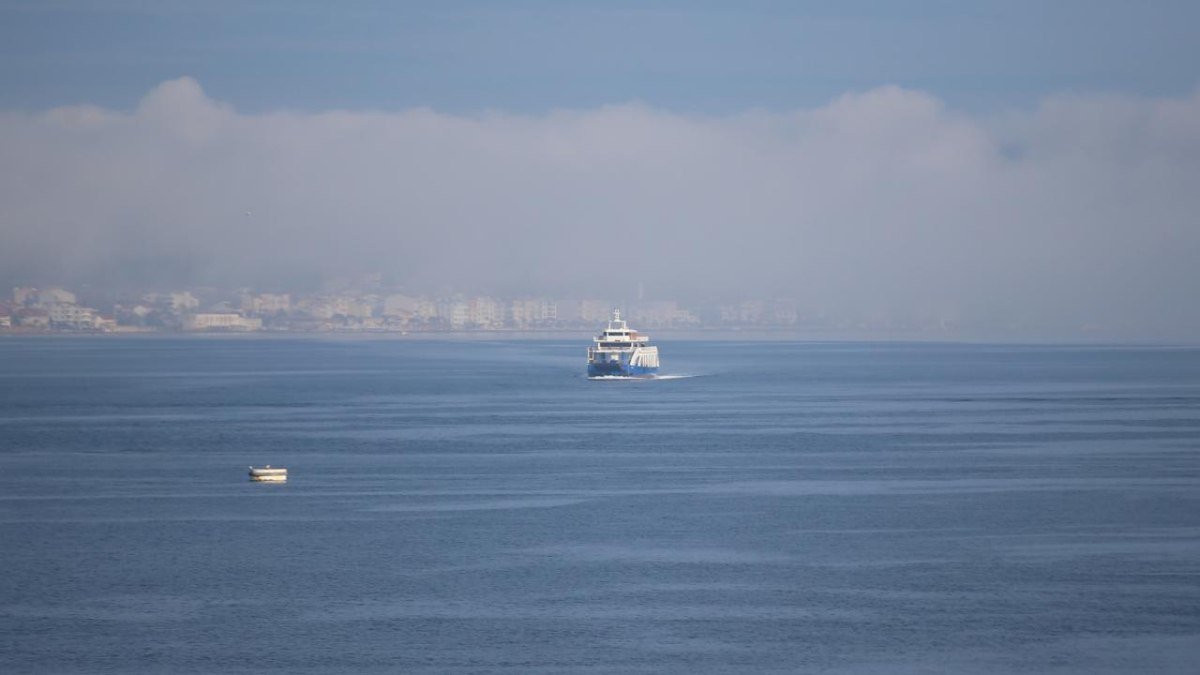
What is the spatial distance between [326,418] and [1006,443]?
3765cm

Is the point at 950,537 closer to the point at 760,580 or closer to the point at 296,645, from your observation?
the point at 760,580

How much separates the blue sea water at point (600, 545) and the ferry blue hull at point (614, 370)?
4573cm

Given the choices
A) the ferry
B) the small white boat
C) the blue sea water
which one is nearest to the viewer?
the blue sea water

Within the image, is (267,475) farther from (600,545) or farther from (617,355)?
(617,355)

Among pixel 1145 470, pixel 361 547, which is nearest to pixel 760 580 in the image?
pixel 361 547

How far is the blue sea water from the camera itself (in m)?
30.6

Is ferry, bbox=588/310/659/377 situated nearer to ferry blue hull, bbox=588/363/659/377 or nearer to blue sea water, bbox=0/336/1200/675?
ferry blue hull, bbox=588/363/659/377

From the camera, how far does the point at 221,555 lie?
133 ft

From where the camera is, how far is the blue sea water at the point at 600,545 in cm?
3061

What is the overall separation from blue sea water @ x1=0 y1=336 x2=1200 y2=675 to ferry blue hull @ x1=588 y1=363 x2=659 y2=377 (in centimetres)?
4573

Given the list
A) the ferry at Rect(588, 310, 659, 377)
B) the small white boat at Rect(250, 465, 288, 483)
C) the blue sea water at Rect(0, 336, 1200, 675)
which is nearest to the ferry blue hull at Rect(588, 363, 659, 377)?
the ferry at Rect(588, 310, 659, 377)

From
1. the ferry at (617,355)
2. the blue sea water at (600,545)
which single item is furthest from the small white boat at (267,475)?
the ferry at (617,355)

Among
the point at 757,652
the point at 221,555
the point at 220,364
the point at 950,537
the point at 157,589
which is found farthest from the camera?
the point at 220,364

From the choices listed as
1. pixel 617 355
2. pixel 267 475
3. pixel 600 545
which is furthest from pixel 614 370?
pixel 600 545
